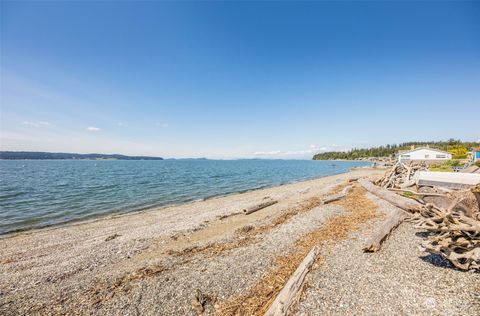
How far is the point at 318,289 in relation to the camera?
539 cm

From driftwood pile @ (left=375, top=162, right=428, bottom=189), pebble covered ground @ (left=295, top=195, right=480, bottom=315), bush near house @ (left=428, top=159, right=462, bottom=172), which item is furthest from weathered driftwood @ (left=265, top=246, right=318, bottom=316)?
bush near house @ (left=428, top=159, right=462, bottom=172)

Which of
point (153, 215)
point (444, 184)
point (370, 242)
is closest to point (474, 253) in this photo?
point (370, 242)

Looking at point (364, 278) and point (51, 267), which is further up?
point (364, 278)

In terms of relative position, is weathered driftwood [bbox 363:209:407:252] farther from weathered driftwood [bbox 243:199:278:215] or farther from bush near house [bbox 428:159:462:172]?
bush near house [bbox 428:159:462:172]

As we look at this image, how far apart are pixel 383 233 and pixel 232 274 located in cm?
646

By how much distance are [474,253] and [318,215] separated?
7202 mm

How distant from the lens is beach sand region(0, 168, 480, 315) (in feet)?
16.5

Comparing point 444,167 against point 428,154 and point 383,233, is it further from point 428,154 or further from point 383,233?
point 428,154

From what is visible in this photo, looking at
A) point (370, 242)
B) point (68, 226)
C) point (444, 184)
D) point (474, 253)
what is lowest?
point (68, 226)

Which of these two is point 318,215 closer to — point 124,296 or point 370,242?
point 370,242

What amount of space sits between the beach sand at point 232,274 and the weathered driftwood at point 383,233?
26 centimetres

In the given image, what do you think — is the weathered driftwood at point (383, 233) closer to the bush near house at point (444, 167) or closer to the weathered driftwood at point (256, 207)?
the weathered driftwood at point (256, 207)

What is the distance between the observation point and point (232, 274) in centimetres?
653

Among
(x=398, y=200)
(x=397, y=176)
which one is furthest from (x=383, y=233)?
(x=397, y=176)
